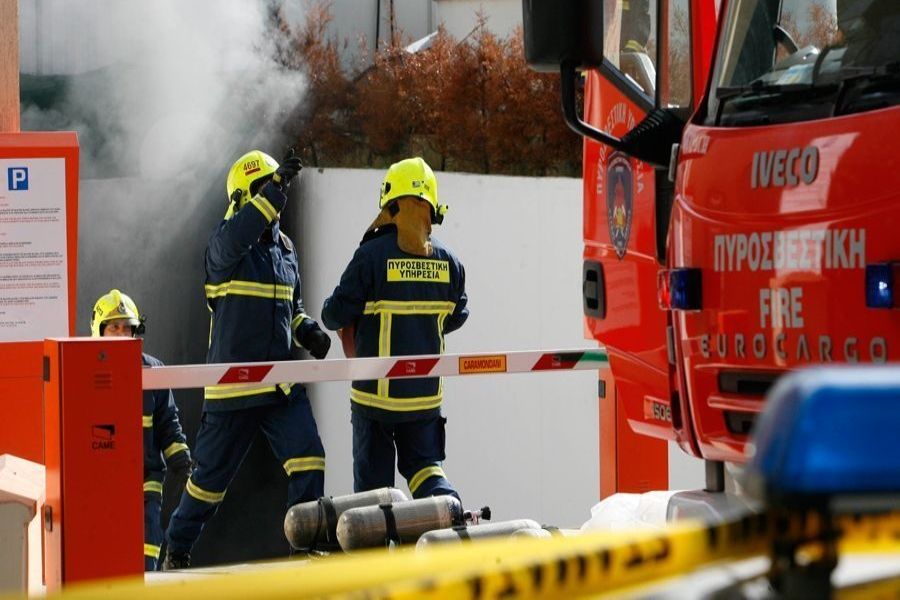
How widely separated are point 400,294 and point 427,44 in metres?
6.08

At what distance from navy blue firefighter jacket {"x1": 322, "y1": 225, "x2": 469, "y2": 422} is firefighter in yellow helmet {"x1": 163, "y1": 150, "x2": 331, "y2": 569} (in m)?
0.53

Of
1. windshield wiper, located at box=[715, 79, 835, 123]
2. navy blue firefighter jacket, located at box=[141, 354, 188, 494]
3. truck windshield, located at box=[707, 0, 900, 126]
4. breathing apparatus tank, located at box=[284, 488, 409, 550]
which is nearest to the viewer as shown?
truck windshield, located at box=[707, 0, 900, 126]

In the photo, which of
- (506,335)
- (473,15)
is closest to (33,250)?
(506,335)

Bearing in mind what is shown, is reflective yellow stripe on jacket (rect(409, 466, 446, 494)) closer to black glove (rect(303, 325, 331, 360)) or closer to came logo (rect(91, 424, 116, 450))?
black glove (rect(303, 325, 331, 360))

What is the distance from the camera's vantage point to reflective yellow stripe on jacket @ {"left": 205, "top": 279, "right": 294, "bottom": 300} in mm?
7945

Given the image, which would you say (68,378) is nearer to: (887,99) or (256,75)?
(887,99)

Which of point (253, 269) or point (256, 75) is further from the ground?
point (256, 75)

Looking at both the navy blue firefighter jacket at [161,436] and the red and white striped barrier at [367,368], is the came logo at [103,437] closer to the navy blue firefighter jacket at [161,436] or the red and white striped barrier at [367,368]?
the red and white striped barrier at [367,368]

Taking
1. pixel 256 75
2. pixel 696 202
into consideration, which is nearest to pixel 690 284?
pixel 696 202

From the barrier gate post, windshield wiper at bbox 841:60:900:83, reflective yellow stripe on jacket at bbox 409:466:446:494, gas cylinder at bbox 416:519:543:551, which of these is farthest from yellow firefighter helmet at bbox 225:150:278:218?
windshield wiper at bbox 841:60:900:83

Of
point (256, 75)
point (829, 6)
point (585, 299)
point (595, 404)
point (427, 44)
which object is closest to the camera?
point (829, 6)

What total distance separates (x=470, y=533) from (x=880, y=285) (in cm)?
229

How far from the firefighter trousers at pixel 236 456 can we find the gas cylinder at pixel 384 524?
1.90 meters

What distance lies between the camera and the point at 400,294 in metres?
7.45
